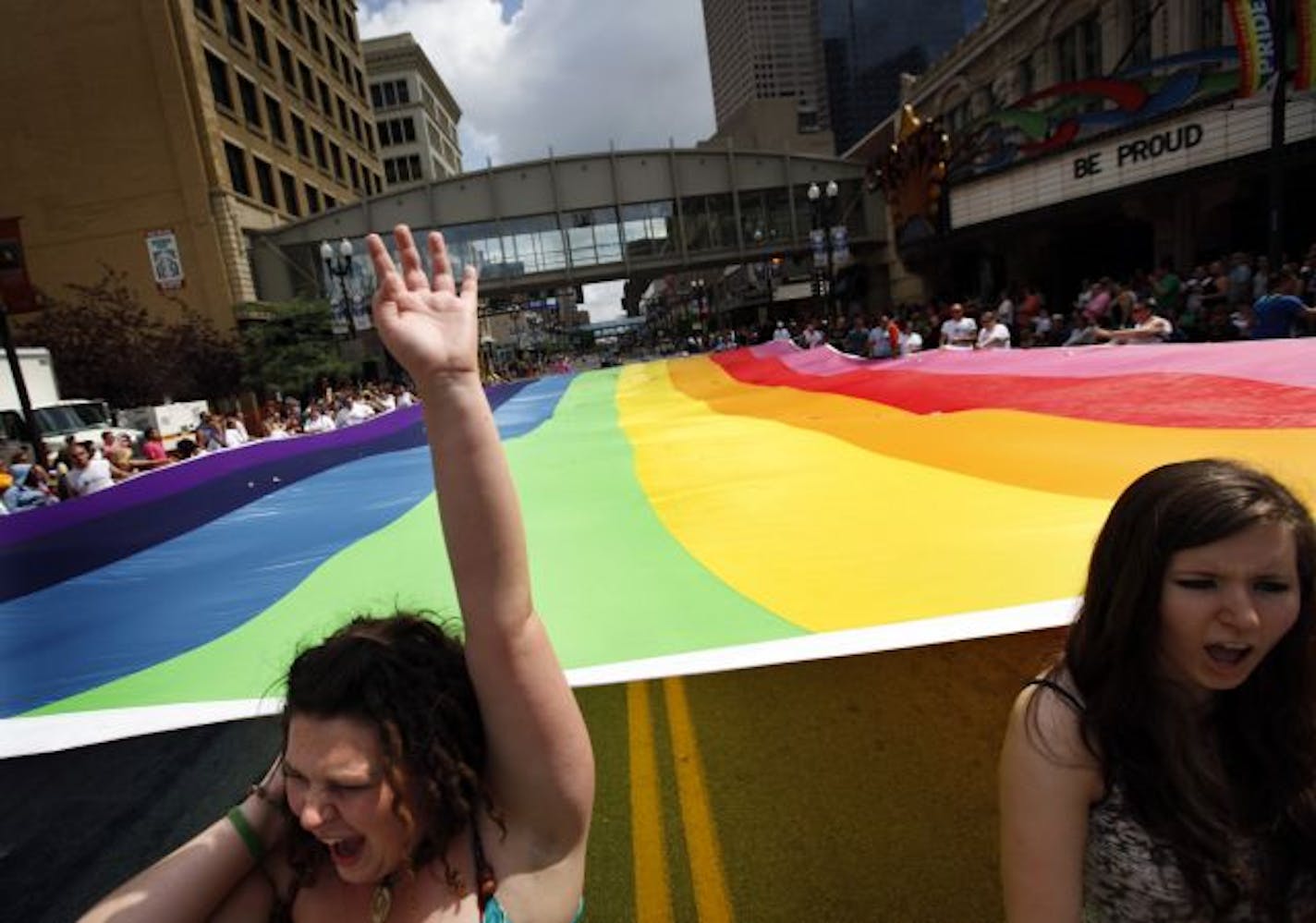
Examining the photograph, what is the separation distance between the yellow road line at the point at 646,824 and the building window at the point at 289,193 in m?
43.1

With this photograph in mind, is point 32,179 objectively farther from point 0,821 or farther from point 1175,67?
point 1175,67

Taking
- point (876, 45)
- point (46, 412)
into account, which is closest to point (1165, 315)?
point (46, 412)

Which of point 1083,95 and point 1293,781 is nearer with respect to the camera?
point 1293,781

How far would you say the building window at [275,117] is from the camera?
128 ft

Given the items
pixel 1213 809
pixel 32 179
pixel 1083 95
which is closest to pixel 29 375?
pixel 32 179

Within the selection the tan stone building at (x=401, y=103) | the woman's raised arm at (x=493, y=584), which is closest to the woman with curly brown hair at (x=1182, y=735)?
the woman's raised arm at (x=493, y=584)

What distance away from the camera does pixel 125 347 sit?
29.2 meters

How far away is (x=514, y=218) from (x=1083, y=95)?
25274 millimetres

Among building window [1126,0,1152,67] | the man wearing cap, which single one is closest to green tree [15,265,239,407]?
the man wearing cap

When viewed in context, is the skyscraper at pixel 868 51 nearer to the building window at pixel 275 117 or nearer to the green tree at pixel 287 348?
the building window at pixel 275 117

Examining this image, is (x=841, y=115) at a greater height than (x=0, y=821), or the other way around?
(x=841, y=115)

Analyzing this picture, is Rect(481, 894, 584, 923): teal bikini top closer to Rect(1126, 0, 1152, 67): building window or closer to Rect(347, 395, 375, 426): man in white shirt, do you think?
Rect(347, 395, 375, 426): man in white shirt

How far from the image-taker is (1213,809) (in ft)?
5.13

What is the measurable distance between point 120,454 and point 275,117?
36639 mm
